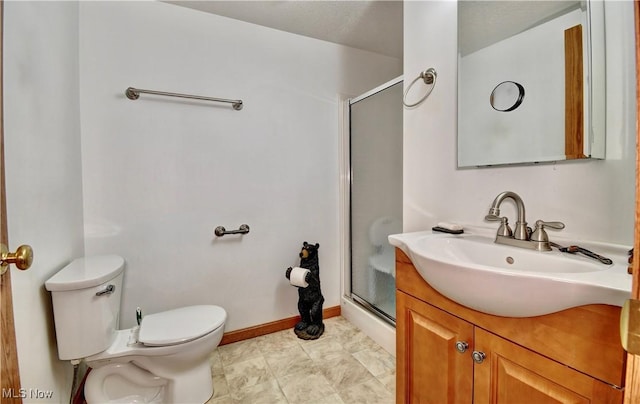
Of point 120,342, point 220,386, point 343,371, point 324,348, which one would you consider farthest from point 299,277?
A: point 120,342

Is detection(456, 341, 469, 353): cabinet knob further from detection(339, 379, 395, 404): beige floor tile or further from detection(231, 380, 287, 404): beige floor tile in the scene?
detection(231, 380, 287, 404): beige floor tile

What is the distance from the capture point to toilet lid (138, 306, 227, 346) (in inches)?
51.7

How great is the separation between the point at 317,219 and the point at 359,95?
107 centimetres

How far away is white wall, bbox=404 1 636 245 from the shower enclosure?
402 millimetres

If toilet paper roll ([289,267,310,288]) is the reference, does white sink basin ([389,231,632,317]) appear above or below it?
above

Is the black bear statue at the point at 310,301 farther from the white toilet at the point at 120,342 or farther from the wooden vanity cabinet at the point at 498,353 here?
the wooden vanity cabinet at the point at 498,353

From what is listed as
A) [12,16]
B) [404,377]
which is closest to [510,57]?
[404,377]

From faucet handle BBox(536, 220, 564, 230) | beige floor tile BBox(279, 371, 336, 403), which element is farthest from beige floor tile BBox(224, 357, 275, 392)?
faucet handle BBox(536, 220, 564, 230)

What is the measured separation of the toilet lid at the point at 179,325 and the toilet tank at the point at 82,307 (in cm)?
17

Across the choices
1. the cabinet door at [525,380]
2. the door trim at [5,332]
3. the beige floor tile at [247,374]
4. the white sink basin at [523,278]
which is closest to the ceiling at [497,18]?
the white sink basin at [523,278]

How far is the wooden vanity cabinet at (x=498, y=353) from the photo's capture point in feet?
1.94

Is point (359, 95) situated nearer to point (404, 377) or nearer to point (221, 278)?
point (221, 278)

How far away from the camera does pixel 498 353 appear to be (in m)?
0.76

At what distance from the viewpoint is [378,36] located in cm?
213
